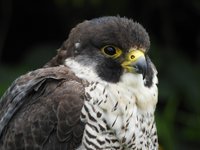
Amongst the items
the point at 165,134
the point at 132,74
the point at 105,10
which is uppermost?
the point at 105,10

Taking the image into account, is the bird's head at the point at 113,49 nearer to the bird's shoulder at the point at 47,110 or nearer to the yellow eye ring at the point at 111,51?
the yellow eye ring at the point at 111,51

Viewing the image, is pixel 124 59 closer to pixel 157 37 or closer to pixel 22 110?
pixel 22 110

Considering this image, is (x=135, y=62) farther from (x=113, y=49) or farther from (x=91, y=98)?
(x=91, y=98)

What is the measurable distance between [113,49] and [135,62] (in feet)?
0.56

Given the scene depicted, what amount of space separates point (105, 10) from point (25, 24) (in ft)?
3.48

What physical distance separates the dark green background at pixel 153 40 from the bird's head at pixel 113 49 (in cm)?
204

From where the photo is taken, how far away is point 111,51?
5023 mm

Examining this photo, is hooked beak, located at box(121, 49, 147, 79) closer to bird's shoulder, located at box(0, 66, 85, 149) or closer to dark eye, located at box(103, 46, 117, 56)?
dark eye, located at box(103, 46, 117, 56)

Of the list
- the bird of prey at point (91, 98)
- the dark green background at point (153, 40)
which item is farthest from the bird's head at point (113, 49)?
the dark green background at point (153, 40)

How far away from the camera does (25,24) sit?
8.72m

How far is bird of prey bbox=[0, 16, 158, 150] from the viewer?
491cm

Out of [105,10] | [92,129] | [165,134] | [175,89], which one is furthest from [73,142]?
[105,10]

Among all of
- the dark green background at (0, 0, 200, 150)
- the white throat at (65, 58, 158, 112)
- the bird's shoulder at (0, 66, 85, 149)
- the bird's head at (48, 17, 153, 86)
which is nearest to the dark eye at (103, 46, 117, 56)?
the bird's head at (48, 17, 153, 86)

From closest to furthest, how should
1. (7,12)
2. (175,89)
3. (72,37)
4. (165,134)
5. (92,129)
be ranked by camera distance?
1. (92,129)
2. (72,37)
3. (165,134)
4. (175,89)
5. (7,12)
